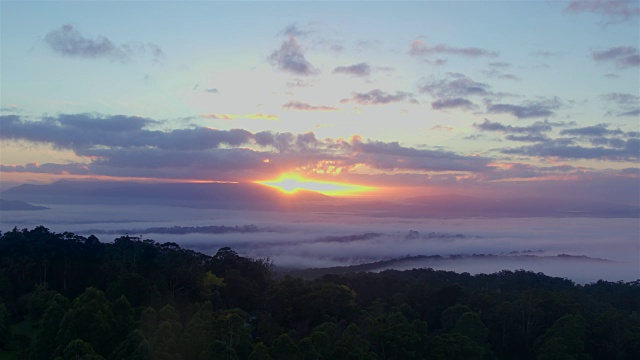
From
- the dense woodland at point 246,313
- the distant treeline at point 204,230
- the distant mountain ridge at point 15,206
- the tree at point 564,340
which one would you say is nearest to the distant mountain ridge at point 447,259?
the dense woodland at point 246,313

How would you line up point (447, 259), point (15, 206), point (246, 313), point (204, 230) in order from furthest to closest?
point (15, 206) < point (204, 230) < point (447, 259) < point (246, 313)

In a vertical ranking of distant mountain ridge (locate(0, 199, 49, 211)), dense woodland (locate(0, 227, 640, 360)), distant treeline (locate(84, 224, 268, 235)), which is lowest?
dense woodland (locate(0, 227, 640, 360))

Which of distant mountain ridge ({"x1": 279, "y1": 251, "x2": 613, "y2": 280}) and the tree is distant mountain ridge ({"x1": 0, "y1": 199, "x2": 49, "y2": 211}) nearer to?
distant mountain ridge ({"x1": 279, "y1": 251, "x2": 613, "y2": 280})

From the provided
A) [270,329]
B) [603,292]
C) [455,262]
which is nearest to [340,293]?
[270,329]

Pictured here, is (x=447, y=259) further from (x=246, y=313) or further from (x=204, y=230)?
(x=246, y=313)

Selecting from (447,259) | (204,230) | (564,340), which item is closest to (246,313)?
(564,340)

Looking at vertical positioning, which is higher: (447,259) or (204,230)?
(204,230)

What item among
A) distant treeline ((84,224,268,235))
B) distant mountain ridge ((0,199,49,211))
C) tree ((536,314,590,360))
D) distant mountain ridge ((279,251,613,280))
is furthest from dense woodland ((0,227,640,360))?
distant mountain ridge ((0,199,49,211))

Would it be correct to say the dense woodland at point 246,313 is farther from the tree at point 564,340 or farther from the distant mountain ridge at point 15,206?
the distant mountain ridge at point 15,206

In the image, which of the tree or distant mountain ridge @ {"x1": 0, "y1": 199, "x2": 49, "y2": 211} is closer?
the tree
